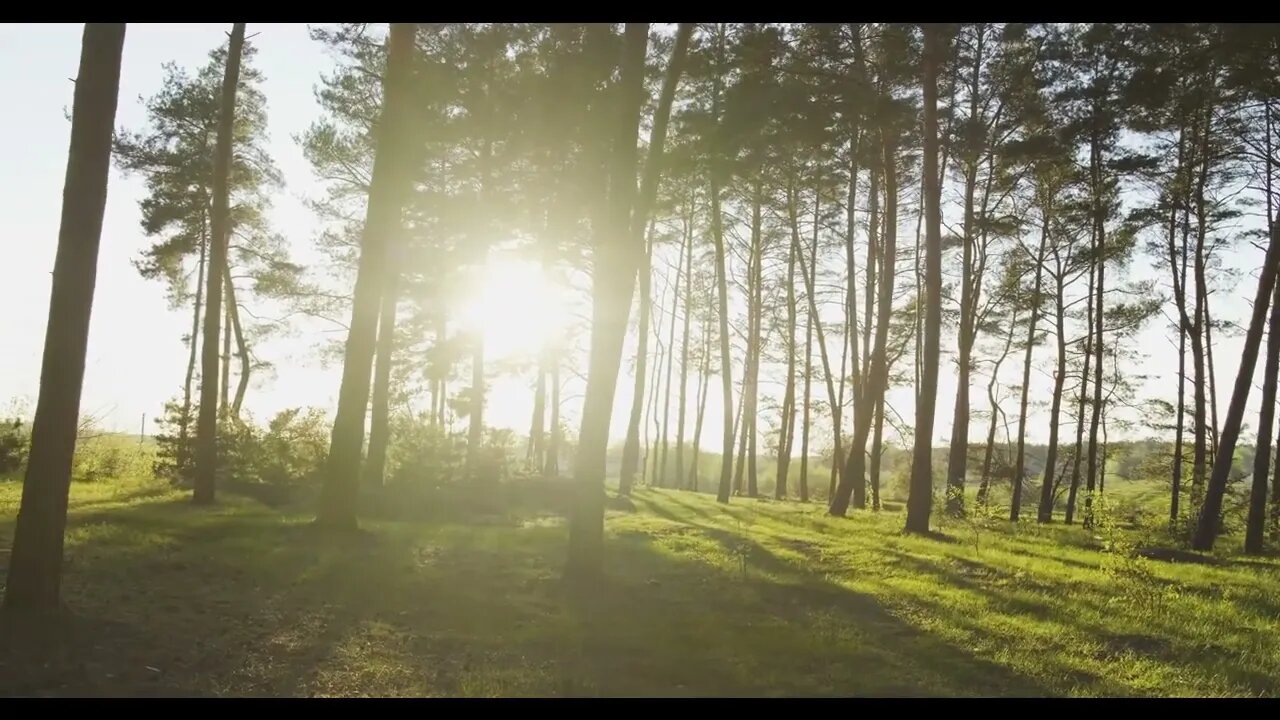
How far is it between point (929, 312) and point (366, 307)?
34.7 feet

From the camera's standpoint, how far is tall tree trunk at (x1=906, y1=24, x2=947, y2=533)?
16.3 meters

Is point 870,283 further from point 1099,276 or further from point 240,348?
point 240,348

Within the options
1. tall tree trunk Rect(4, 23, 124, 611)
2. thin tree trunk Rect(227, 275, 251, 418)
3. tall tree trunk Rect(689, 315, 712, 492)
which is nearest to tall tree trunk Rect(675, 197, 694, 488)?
tall tree trunk Rect(689, 315, 712, 492)

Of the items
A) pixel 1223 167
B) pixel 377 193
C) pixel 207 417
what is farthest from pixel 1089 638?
pixel 1223 167

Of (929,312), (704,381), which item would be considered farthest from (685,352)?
(929,312)

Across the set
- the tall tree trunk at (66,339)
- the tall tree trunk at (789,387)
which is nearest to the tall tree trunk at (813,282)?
the tall tree trunk at (789,387)

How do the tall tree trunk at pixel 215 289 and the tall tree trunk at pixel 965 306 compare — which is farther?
the tall tree trunk at pixel 965 306

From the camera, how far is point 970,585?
10.6 metres

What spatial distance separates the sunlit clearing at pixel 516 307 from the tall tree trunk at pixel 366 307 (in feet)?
35.2

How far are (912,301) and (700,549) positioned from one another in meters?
18.4

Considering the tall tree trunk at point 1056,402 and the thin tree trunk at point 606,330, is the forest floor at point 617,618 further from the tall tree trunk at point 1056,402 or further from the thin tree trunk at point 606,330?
the tall tree trunk at point 1056,402

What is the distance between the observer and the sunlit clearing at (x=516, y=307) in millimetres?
23562

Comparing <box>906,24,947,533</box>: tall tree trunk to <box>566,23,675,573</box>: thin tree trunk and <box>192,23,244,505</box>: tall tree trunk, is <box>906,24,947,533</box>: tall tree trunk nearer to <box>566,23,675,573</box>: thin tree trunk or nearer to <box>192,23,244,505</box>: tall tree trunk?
<box>566,23,675,573</box>: thin tree trunk

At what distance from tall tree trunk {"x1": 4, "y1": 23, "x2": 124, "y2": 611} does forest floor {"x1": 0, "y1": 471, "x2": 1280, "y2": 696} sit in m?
0.48
